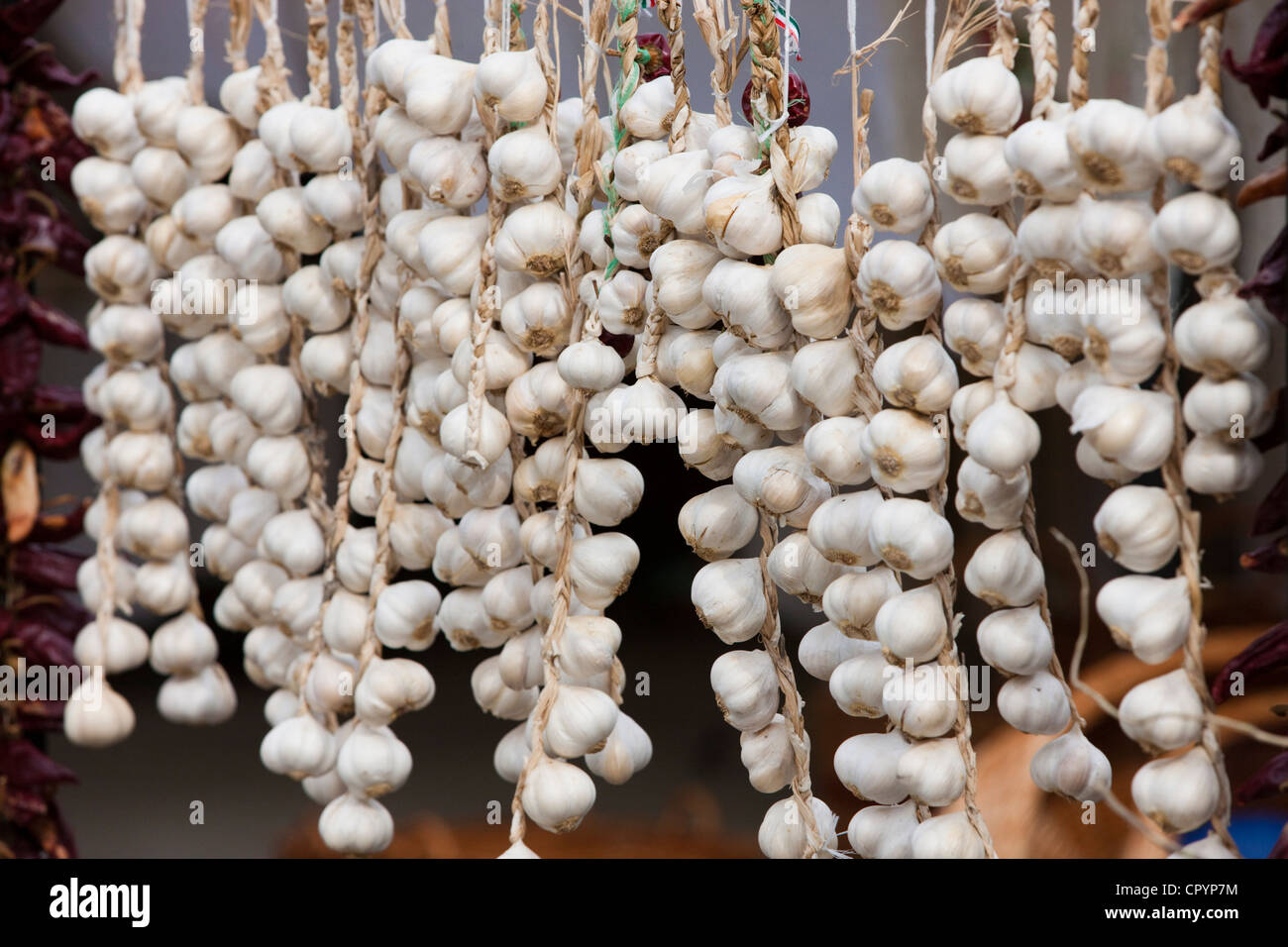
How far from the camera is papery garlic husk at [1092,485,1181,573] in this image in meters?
0.72

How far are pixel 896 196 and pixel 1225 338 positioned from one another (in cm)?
22

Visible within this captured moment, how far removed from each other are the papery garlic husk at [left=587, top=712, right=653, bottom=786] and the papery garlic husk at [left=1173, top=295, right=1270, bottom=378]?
1.59 ft

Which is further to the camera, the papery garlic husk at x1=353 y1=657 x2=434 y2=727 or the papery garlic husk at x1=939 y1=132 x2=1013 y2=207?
the papery garlic husk at x1=353 y1=657 x2=434 y2=727

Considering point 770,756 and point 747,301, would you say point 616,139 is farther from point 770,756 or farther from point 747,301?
point 770,756

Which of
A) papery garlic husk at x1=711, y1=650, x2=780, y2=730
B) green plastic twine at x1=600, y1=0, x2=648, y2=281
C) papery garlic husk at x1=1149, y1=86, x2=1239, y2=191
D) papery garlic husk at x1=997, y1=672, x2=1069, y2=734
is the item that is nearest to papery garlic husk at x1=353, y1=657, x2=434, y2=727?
papery garlic husk at x1=711, y1=650, x2=780, y2=730

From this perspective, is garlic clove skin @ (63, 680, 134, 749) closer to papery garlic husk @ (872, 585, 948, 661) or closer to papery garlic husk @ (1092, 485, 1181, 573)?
papery garlic husk @ (872, 585, 948, 661)

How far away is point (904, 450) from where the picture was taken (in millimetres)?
780

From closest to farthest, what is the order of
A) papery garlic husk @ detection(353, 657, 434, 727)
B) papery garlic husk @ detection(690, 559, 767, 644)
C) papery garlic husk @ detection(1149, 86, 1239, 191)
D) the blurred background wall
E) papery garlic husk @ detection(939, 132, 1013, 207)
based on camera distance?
papery garlic husk @ detection(1149, 86, 1239, 191) < papery garlic husk @ detection(939, 132, 1013, 207) < papery garlic husk @ detection(690, 559, 767, 644) < papery garlic husk @ detection(353, 657, 434, 727) < the blurred background wall

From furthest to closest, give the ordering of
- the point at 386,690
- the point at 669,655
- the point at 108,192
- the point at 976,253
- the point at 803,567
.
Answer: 1. the point at 669,655
2. the point at 108,192
3. the point at 386,690
4. the point at 803,567
5. the point at 976,253

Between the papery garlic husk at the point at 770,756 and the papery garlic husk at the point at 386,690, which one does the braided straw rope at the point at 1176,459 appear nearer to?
the papery garlic husk at the point at 770,756

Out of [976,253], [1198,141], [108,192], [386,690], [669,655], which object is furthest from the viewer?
[669,655]

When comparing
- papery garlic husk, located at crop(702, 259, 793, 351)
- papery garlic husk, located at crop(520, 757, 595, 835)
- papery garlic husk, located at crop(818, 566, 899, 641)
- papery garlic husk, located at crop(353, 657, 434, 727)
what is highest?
papery garlic husk, located at crop(702, 259, 793, 351)

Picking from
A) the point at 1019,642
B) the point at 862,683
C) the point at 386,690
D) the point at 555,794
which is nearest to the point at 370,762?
the point at 386,690

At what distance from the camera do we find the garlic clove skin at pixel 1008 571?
2.59 feet
